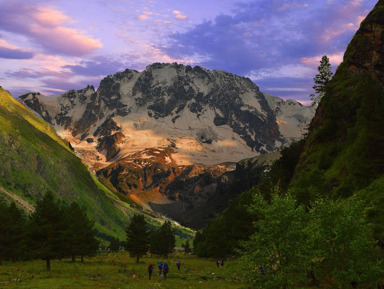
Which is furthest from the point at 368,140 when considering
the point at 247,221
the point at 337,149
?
the point at 247,221

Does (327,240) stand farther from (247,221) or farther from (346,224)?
(247,221)

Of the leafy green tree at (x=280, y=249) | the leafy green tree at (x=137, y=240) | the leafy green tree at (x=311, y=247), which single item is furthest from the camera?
the leafy green tree at (x=137, y=240)

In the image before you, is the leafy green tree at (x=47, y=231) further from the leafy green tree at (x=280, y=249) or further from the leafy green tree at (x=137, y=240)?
the leafy green tree at (x=280, y=249)

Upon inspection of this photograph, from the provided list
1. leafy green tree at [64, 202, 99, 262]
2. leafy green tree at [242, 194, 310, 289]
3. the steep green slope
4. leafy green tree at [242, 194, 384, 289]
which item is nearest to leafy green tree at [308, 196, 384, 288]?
leafy green tree at [242, 194, 384, 289]

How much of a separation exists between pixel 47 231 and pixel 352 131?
206ft

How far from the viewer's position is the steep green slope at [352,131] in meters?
62.2

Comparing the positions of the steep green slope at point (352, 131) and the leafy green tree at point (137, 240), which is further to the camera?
the leafy green tree at point (137, 240)

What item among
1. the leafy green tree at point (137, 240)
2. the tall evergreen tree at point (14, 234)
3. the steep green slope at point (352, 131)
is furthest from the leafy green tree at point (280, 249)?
the leafy green tree at point (137, 240)

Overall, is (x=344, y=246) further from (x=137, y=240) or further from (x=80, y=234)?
(x=137, y=240)

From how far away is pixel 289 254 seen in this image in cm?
2925

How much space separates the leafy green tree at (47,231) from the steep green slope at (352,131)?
41082 millimetres

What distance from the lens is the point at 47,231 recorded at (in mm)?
60156

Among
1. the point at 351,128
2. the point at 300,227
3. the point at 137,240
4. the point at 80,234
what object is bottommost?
the point at 137,240

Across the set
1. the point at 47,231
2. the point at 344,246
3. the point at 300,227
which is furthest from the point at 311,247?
the point at 47,231
